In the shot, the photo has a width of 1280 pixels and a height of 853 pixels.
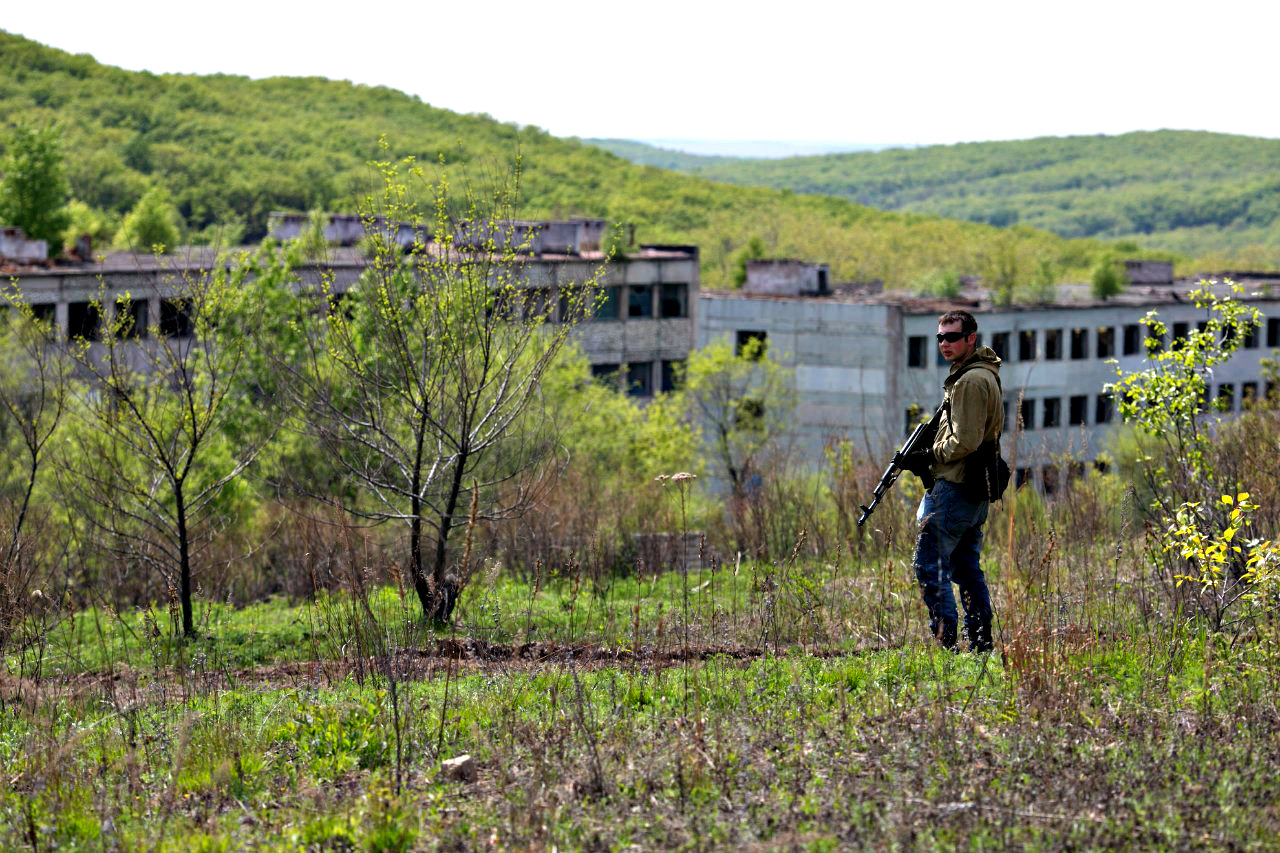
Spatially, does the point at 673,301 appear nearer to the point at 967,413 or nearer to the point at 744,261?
the point at 744,261

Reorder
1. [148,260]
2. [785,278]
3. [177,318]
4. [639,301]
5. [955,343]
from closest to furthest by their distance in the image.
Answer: [955,343]
[177,318]
[148,260]
[639,301]
[785,278]

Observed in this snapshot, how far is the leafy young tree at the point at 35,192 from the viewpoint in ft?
241

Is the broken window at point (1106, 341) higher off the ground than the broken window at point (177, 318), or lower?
lower

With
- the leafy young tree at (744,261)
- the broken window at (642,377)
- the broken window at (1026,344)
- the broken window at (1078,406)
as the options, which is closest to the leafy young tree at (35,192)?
the broken window at (642,377)

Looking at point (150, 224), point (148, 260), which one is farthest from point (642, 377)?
point (150, 224)

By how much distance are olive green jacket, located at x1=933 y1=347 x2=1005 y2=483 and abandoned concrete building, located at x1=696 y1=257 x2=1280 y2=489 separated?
51608 mm

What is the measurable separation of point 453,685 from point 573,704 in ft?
3.40

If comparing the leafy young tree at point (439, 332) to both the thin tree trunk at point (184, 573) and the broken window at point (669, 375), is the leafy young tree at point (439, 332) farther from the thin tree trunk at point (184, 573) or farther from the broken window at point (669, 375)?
the broken window at point (669, 375)

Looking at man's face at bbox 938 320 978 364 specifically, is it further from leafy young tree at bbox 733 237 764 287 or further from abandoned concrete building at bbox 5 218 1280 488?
leafy young tree at bbox 733 237 764 287

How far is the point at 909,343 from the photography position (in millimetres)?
65000

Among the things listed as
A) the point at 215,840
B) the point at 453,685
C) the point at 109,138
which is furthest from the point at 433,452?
the point at 109,138

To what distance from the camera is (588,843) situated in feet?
20.8

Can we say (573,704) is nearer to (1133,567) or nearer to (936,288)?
(1133,567)

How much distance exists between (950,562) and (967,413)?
874 millimetres
